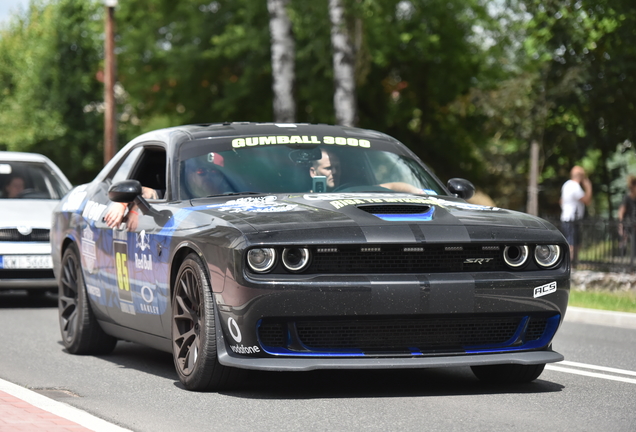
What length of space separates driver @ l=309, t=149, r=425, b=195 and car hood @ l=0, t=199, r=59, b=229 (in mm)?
6267

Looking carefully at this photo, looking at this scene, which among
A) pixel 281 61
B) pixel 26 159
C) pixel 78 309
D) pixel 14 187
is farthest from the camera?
pixel 281 61

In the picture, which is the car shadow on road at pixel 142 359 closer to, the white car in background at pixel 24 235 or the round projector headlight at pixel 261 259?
the round projector headlight at pixel 261 259

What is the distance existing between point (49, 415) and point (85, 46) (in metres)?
39.2

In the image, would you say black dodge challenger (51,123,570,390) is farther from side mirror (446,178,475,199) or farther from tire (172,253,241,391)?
side mirror (446,178,475,199)

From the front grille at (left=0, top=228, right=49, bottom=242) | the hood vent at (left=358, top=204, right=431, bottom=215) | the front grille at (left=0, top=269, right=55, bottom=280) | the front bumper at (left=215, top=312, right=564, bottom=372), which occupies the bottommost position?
the front grille at (left=0, top=269, right=55, bottom=280)

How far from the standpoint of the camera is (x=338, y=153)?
311 inches

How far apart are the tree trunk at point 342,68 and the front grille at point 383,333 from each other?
1688 centimetres

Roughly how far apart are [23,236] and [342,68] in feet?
37.3

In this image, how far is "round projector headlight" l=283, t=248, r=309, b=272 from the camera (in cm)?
627

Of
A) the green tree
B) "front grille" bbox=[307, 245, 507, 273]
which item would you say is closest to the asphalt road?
"front grille" bbox=[307, 245, 507, 273]

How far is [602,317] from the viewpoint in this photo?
1270cm

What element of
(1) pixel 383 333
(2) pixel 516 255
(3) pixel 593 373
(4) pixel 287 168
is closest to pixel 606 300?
(3) pixel 593 373

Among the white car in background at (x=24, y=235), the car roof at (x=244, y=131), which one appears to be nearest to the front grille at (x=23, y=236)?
the white car in background at (x=24, y=235)

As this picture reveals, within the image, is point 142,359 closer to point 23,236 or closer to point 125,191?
point 125,191
